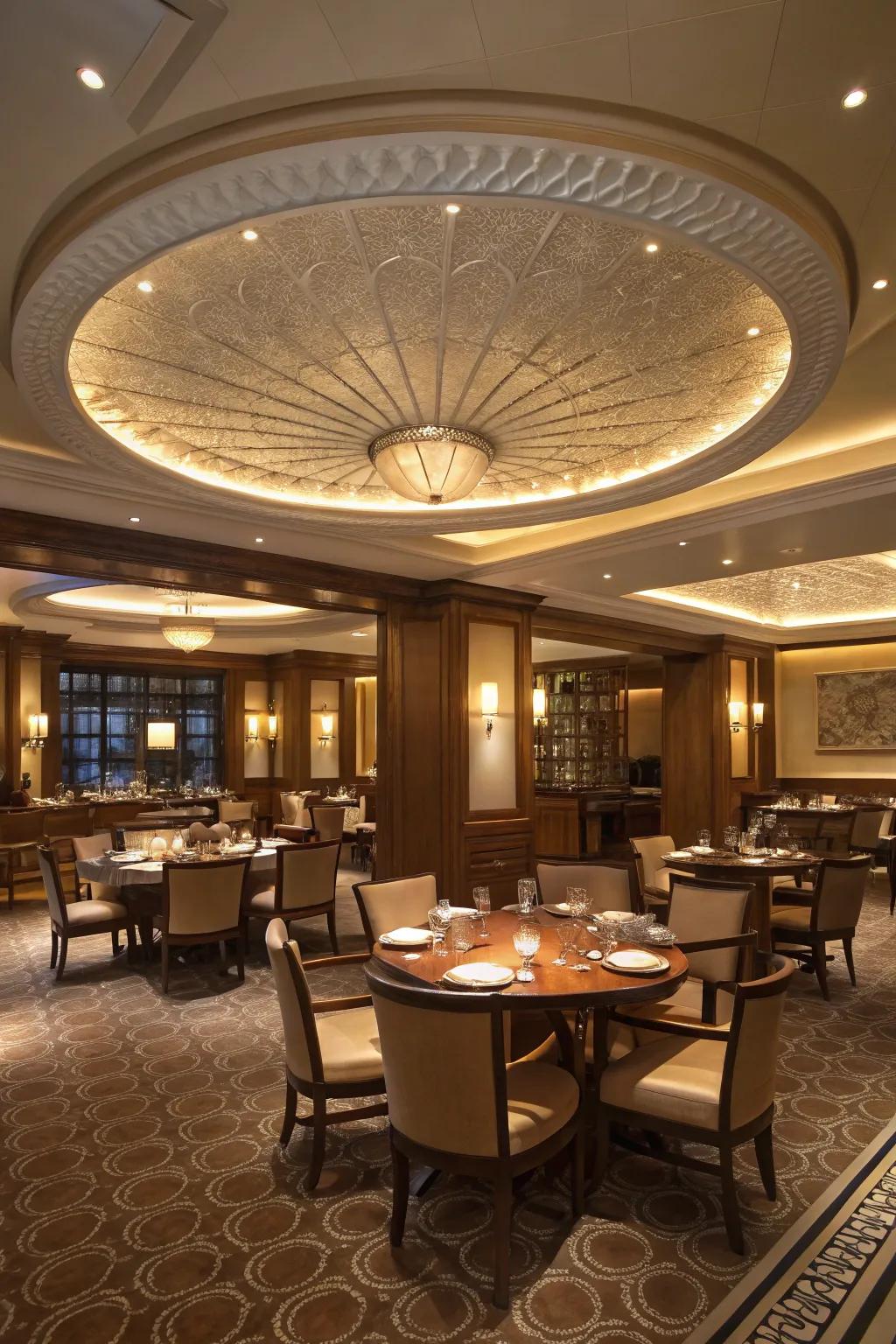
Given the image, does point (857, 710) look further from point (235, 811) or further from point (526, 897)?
point (526, 897)

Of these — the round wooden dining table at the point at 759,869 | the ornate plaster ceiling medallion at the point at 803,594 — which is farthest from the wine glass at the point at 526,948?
the ornate plaster ceiling medallion at the point at 803,594

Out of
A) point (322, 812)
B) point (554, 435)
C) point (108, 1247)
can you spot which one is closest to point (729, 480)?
point (554, 435)

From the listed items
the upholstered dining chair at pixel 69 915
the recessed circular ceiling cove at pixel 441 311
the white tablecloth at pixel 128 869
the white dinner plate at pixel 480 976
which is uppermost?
the recessed circular ceiling cove at pixel 441 311

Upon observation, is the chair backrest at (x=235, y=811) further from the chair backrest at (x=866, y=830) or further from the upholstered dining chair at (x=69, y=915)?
the chair backrest at (x=866, y=830)

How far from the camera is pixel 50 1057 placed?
14.4ft

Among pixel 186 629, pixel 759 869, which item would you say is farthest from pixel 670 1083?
pixel 186 629

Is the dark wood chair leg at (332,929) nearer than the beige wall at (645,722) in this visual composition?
Yes

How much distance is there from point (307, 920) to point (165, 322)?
6.33m

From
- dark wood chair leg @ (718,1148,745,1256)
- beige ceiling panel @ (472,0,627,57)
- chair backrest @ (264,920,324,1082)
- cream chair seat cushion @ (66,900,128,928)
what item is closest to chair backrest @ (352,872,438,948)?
chair backrest @ (264,920,324,1082)

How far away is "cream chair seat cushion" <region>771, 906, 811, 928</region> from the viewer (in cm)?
553

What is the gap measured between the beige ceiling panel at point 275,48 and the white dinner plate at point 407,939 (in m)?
2.96

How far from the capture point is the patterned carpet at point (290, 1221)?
93.7 inches

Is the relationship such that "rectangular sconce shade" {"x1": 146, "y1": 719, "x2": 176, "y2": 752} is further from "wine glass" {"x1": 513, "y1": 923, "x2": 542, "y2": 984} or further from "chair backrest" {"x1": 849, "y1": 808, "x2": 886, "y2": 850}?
"wine glass" {"x1": 513, "y1": 923, "x2": 542, "y2": 984}

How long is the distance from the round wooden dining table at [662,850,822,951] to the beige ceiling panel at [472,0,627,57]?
520 cm
